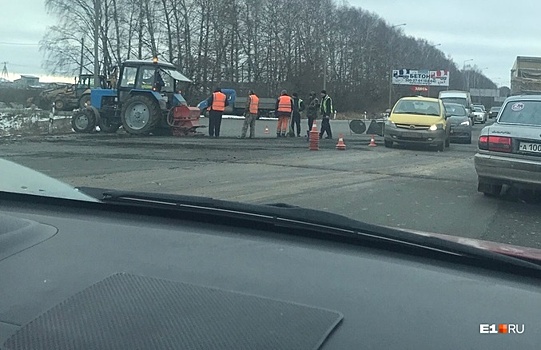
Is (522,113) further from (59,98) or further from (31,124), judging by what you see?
(59,98)

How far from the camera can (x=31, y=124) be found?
80.0 ft

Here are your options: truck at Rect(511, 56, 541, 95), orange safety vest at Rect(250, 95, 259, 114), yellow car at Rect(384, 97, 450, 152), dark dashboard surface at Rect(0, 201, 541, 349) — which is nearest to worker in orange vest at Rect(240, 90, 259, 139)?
orange safety vest at Rect(250, 95, 259, 114)

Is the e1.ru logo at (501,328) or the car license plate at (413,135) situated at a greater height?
the e1.ru logo at (501,328)

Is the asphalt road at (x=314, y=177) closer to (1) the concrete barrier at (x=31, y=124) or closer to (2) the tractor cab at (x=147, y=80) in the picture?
(2) the tractor cab at (x=147, y=80)

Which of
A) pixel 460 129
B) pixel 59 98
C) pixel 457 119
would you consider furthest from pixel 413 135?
pixel 59 98

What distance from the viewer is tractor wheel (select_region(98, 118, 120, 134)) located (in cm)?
2167

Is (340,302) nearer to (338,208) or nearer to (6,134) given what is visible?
(338,208)

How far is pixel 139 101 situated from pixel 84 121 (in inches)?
96.8

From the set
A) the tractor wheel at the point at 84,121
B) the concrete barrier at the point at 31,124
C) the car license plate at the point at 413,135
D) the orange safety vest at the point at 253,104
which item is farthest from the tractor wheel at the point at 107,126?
the car license plate at the point at 413,135

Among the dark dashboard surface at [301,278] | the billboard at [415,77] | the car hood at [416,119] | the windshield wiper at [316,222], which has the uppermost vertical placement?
the billboard at [415,77]

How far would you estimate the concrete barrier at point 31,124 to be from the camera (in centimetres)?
2233

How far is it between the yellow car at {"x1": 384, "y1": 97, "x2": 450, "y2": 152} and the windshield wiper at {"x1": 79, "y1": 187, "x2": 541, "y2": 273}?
52.8ft

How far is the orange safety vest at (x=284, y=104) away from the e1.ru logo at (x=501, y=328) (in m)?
20.6

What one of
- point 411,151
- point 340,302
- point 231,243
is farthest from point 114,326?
point 411,151
